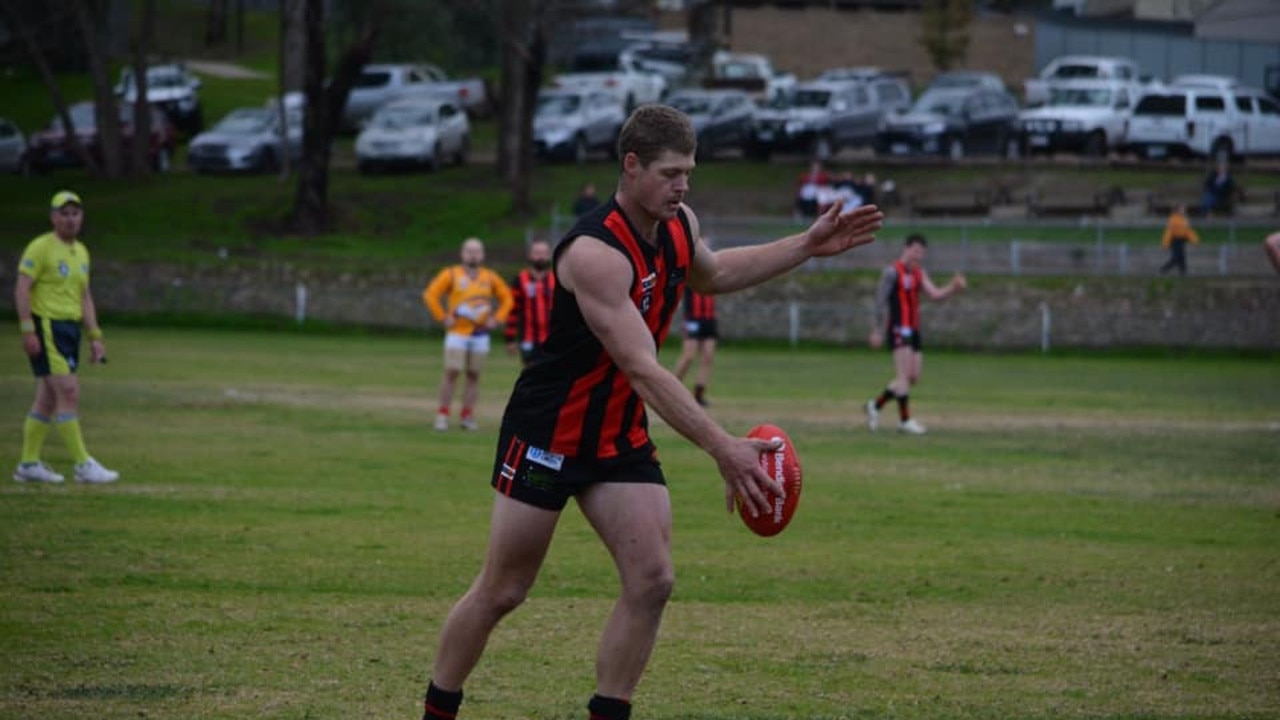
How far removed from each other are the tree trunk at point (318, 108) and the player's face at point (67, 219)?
94.0ft

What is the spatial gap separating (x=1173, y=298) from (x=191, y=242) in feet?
81.2

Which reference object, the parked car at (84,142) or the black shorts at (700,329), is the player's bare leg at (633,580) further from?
the parked car at (84,142)

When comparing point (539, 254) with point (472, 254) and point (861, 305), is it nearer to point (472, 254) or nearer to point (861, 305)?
point (472, 254)

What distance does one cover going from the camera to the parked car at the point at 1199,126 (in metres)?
49.5

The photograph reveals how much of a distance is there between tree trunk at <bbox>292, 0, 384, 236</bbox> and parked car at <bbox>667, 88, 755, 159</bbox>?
12084 mm

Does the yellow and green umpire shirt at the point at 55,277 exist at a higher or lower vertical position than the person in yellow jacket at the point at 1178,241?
higher

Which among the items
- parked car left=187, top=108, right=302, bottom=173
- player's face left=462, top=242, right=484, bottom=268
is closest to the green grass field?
player's face left=462, top=242, right=484, bottom=268

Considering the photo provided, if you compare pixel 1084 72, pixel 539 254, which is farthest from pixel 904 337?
pixel 1084 72

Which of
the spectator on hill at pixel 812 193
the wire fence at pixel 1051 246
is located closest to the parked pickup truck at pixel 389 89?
the spectator on hill at pixel 812 193

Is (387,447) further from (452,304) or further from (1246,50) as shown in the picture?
(1246,50)

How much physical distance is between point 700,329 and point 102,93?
31.8 m

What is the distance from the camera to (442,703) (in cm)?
664

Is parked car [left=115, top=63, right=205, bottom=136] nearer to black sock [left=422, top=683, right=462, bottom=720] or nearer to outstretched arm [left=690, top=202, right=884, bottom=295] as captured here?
outstretched arm [left=690, top=202, right=884, bottom=295]

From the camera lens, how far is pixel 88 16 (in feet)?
164
